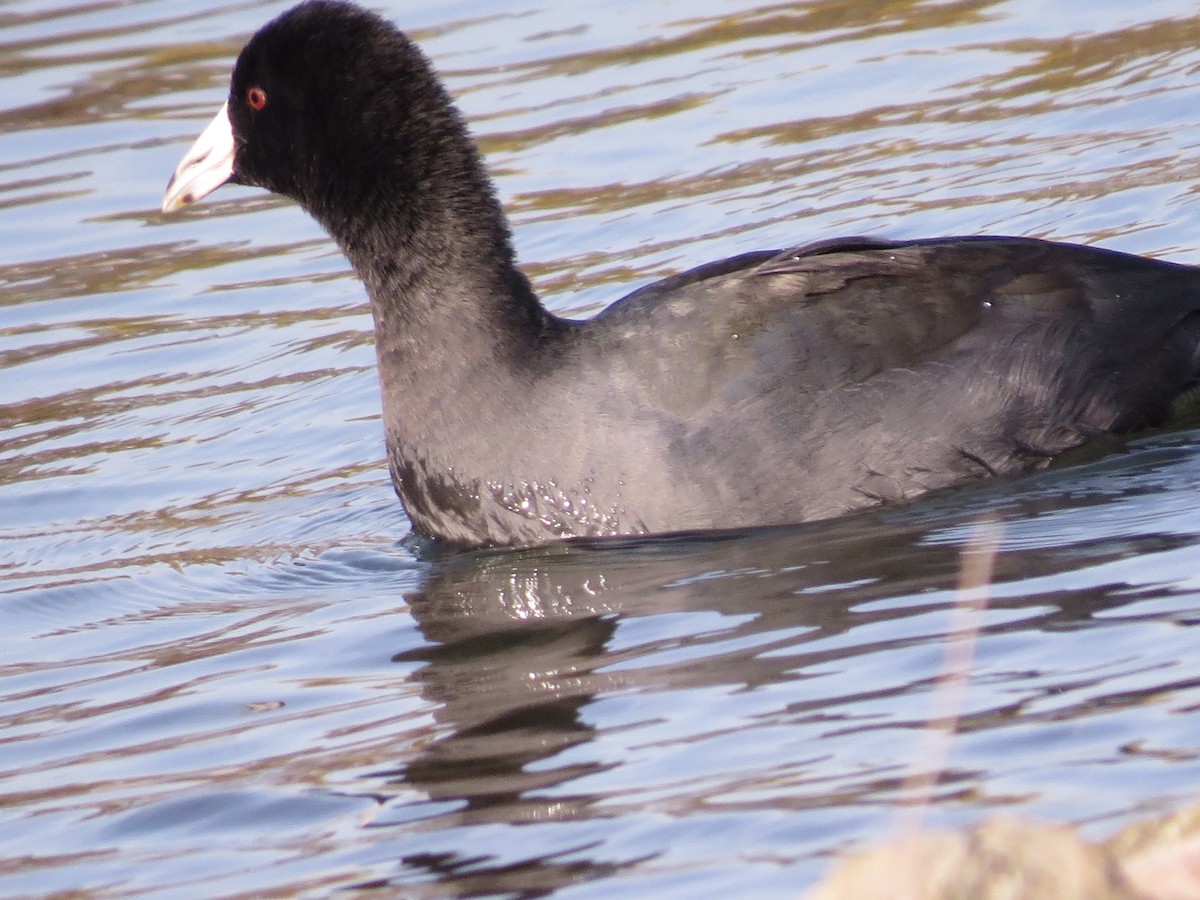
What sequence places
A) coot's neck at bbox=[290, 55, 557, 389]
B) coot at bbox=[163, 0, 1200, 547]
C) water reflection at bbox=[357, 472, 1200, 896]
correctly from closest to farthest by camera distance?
water reflection at bbox=[357, 472, 1200, 896] → coot at bbox=[163, 0, 1200, 547] → coot's neck at bbox=[290, 55, 557, 389]

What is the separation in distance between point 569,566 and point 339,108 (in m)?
1.57

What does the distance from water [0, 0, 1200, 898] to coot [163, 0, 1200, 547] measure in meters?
0.15

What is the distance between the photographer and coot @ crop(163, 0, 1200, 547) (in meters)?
5.66

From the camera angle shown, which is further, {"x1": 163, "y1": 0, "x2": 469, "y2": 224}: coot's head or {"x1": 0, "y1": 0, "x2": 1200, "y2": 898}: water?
{"x1": 163, "y1": 0, "x2": 469, "y2": 224}: coot's head

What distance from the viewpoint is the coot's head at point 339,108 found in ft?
20.0

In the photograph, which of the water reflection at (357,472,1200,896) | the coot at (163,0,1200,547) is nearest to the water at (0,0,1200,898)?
the water reflection at (357,472,1200,896)

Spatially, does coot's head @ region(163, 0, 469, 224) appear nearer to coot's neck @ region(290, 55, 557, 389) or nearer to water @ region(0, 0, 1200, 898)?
coot's neck @ region(290, 55, 557, 389)

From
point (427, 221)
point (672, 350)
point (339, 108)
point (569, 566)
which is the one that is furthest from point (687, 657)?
point (339, 108)

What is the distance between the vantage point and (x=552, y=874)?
3.64 meters

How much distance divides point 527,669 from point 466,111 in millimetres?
6430

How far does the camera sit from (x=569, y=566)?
18.7ft

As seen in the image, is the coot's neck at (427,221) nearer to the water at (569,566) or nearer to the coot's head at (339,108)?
the coot's head at (339,108)

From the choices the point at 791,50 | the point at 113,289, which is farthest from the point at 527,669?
the point at 791,50

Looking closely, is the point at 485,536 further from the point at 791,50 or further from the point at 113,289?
the point at 791,50
